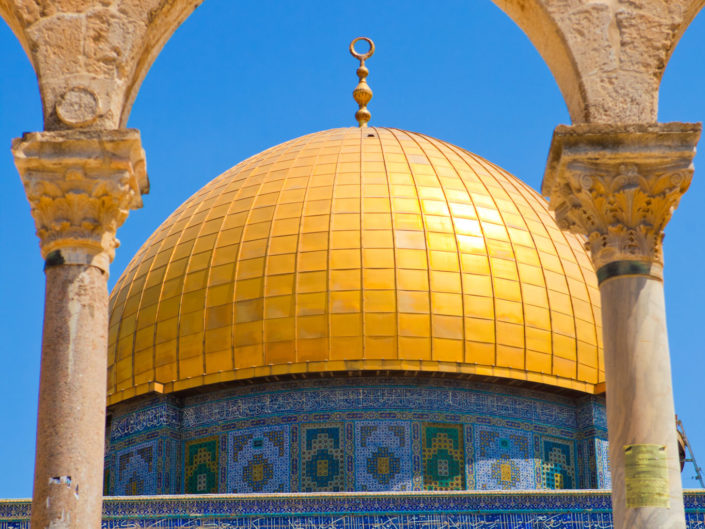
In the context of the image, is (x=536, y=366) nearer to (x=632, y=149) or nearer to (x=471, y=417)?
(x=471, y=417)

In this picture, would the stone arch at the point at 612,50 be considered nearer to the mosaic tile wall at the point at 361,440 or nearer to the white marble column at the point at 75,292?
the white marble column at the point at 75,292

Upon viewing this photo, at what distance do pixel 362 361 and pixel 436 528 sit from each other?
7.17 feet

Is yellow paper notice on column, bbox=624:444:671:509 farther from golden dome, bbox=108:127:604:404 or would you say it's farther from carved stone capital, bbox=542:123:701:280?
golden dome, bbox=108:127:604:404

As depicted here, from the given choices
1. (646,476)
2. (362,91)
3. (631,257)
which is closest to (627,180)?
(631,257)

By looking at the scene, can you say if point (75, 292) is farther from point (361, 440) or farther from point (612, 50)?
point (361, 440)

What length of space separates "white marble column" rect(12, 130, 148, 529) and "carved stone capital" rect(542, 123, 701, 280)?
2.21 metres

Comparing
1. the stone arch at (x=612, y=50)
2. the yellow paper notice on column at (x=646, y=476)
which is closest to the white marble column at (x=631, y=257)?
the yellow paper notice on column at (x=646, y=476)

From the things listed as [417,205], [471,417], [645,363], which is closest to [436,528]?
[471,417]

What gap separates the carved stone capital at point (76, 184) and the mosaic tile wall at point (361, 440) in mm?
8849

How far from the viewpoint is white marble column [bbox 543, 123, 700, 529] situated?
24.8ft

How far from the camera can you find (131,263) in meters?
19.3

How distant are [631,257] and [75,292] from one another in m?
2.77

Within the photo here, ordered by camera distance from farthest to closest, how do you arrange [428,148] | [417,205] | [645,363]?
[428,148] < [417,205] < [645,363]

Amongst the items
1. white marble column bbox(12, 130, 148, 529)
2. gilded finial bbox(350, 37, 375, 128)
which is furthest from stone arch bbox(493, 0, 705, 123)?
gilded finial bbox(350, 37, 375, 128)
